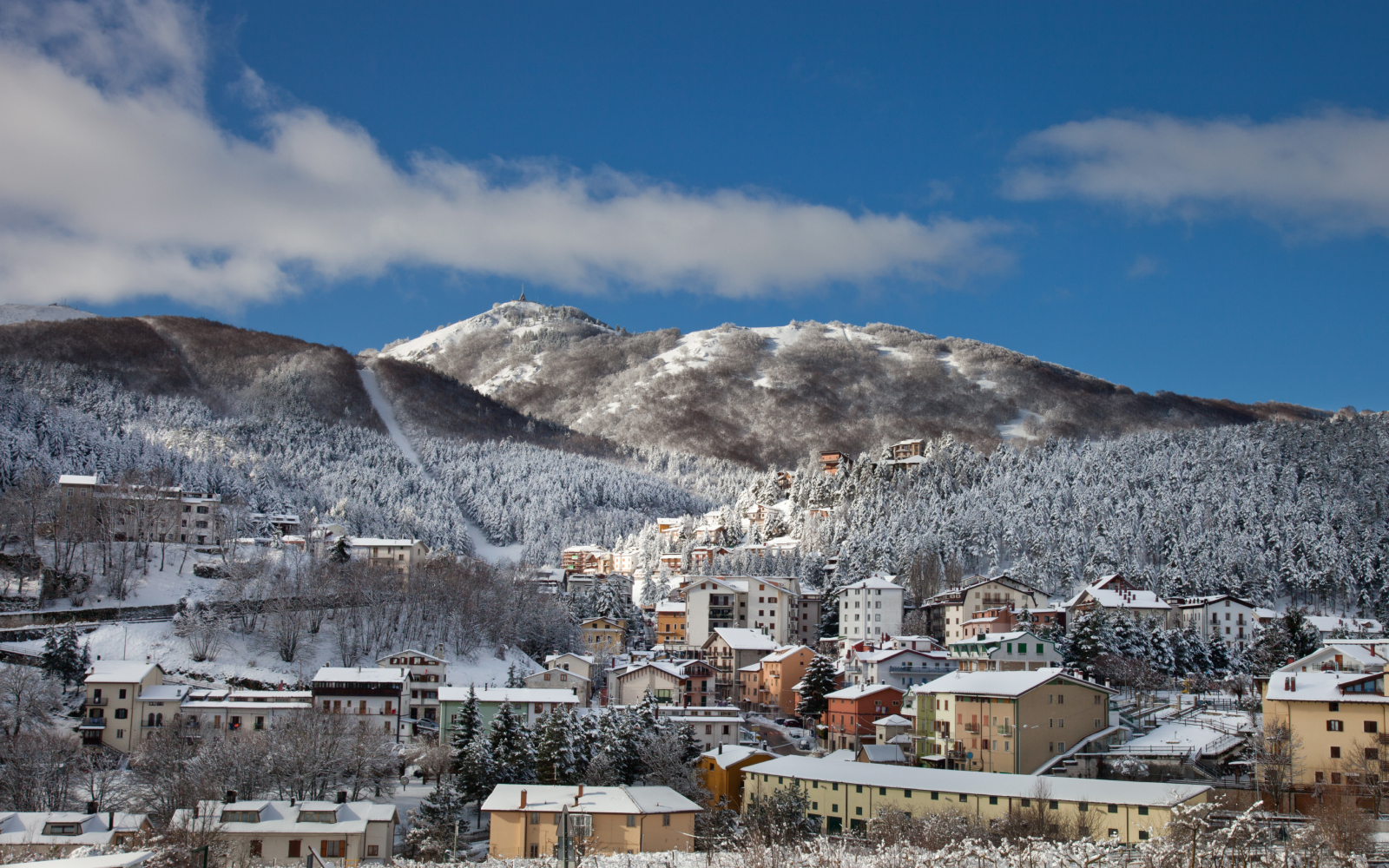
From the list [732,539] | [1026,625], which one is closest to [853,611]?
[1026,625]

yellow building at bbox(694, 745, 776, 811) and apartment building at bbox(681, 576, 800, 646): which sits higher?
apartment building at bbox(681, 576, 800, 646)

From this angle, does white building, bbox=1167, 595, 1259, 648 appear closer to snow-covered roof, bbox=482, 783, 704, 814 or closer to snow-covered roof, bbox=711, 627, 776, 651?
snow-covered roof, bbox=711, 627, 776, 651

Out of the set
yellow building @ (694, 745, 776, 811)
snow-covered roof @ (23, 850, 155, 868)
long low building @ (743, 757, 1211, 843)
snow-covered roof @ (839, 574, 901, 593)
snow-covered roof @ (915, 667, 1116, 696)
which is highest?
snow-covered roof @ (839, 574, 901, 593)

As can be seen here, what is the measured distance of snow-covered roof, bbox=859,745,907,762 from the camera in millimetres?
50250

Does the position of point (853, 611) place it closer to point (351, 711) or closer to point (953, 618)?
point (953, 618)

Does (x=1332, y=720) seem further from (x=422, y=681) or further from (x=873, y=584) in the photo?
(x=422, y=681)

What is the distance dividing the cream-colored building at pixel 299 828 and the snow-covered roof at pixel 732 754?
51.1 ft

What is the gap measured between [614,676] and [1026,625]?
82.5 ft

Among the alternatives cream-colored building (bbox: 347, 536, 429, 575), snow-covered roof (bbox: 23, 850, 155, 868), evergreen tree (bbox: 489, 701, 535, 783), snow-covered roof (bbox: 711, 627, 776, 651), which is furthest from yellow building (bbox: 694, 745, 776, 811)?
cream-colored building (bbox: 347, 536, 429, 575)

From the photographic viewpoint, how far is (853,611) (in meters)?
81.1

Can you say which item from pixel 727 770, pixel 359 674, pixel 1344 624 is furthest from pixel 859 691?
pixel 1344 624

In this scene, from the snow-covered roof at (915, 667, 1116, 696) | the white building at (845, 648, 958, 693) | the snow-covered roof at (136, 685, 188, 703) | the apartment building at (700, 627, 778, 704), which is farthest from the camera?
the apartment building at (700, 627, 778, 704)

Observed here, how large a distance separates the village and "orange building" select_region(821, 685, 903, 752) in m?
0.14

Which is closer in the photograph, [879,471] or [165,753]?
[165,753]
